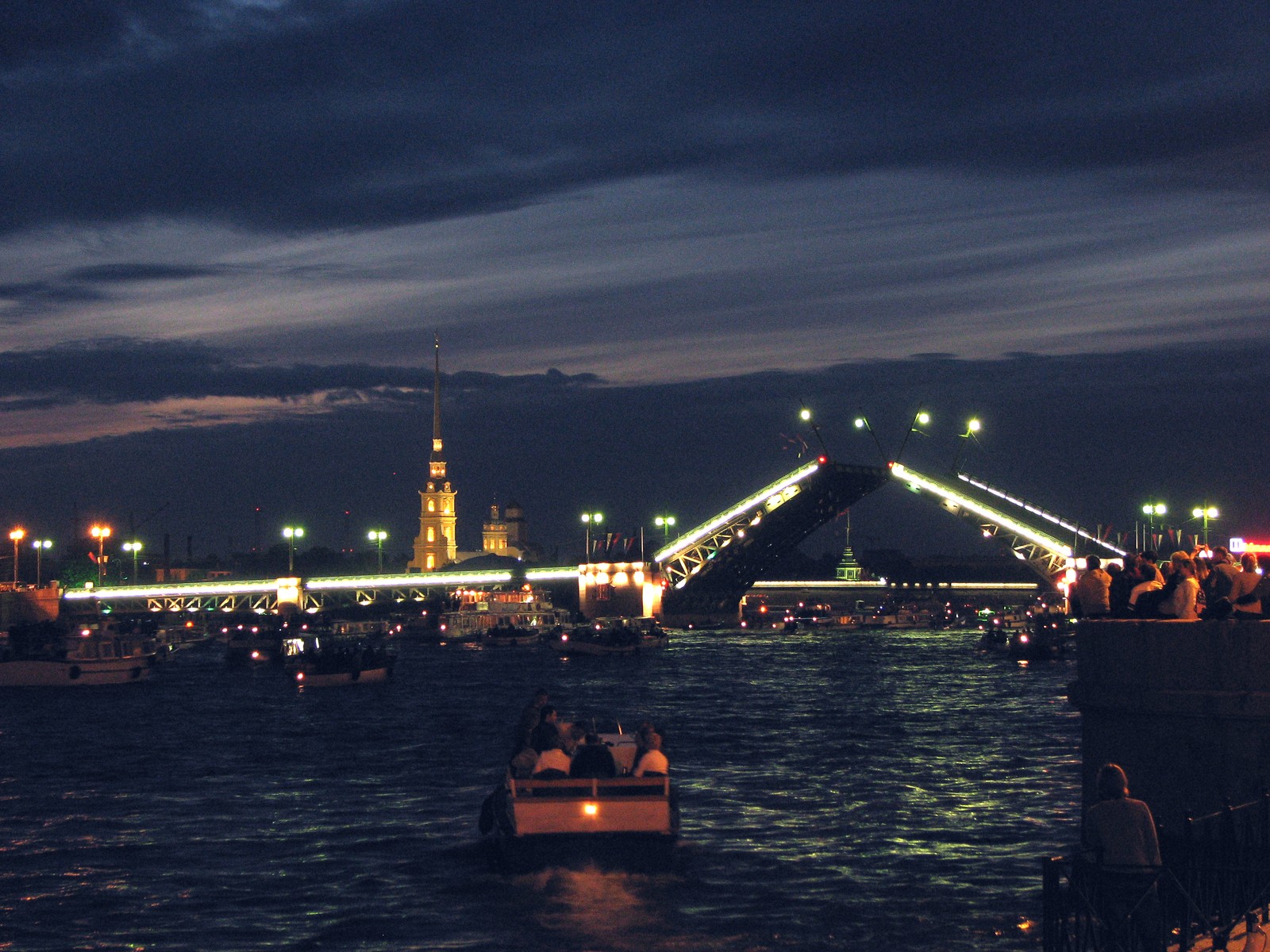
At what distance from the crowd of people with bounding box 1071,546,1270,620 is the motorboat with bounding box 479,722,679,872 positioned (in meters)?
4.71

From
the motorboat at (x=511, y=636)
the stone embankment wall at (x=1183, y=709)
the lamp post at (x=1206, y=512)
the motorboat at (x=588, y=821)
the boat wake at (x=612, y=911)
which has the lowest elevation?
the motorboat at (x=511, y=636)

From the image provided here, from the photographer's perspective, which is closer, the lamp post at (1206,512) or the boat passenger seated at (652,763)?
the boat passenger seated at (652,763)

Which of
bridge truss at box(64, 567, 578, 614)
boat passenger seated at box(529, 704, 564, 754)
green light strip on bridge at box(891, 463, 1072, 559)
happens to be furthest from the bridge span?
boat passenger seated at box(529, 704, 564, 754)

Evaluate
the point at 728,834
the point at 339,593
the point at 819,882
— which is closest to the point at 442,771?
the point at 728,834

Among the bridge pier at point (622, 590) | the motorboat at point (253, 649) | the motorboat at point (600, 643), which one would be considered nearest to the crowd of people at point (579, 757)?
the motorboat at point (253, 649)

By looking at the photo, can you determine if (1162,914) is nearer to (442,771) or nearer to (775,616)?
(442,771)

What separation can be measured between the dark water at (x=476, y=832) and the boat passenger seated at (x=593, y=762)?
97 cm

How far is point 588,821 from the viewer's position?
15.9 meters

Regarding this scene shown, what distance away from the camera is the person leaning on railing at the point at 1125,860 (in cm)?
855

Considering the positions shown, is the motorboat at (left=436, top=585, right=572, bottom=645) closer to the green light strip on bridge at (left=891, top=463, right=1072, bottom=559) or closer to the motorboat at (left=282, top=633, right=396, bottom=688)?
the green light strip on bridge at (left=891, top=463, right=1072, bottom=559)

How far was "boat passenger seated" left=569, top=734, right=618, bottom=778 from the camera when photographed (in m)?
16.2

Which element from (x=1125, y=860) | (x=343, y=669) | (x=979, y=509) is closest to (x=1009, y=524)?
(x=979, y=509)

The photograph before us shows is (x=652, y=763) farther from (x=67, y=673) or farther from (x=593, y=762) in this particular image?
(x=67, y=673)

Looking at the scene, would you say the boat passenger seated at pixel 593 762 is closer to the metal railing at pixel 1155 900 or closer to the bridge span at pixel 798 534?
the metal railing at pixel 1155 900
